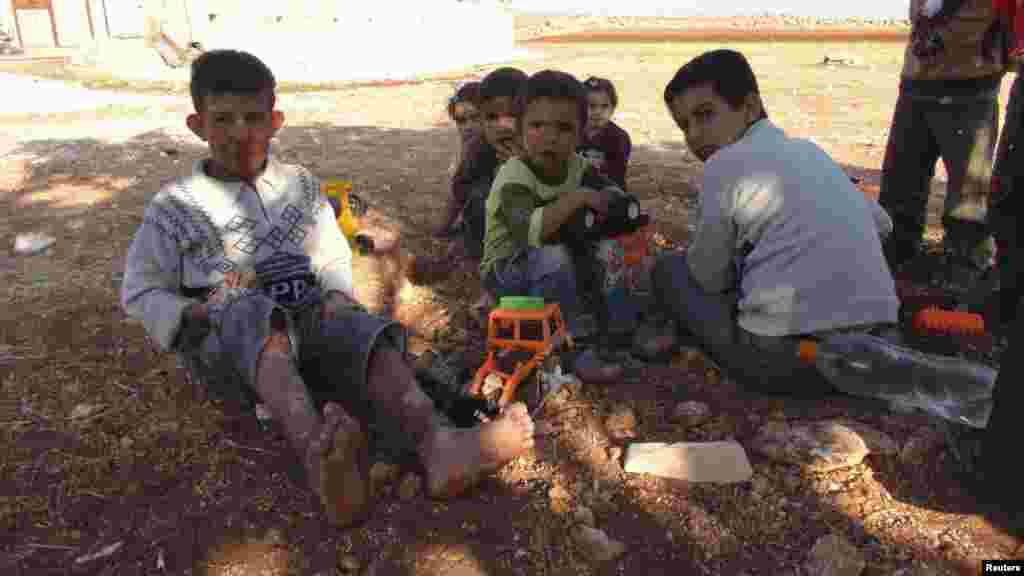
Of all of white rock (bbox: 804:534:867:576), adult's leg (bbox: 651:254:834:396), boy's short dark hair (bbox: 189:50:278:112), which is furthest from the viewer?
adult's leg (bbox: 651:254:834:396)

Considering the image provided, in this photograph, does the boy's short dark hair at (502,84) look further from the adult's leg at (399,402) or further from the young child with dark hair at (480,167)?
the adult's leg at (399,402)

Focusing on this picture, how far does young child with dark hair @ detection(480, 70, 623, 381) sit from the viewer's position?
2.88 m

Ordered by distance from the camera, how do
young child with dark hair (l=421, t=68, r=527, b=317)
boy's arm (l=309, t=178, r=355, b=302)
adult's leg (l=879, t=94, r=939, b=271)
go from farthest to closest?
1. adult's leg (l=879, t=94, r=939, b=271)
2. young child with dark hair (l=421, t=68, r=527, b=317)
3. boy's arm (l=309, t=178, r=355, b=302)

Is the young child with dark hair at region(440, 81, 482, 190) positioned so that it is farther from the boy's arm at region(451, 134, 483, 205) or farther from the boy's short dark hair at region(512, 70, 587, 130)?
the boy's short dark hair at region(512, 70, 587, 130)

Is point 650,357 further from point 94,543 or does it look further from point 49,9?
point 49,9

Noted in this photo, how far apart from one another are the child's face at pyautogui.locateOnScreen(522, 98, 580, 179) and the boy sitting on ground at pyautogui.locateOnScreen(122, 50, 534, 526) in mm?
882

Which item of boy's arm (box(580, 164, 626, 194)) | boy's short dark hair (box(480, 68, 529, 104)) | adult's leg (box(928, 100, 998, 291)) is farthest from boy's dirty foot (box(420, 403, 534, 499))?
adult's leg (box(928, 100, 998, 291))

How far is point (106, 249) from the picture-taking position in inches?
161

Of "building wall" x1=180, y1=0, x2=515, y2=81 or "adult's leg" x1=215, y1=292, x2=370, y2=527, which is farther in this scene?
"building wall" x1=180, y1=0, x2=515, y2=81

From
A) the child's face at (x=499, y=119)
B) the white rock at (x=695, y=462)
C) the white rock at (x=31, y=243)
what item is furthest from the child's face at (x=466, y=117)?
the white rock at (x=695, y=462)

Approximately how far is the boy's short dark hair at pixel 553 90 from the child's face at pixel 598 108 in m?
1.07

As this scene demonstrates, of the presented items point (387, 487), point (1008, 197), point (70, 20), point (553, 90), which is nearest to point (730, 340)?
point (553, 90)

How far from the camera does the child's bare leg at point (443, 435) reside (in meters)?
1.95

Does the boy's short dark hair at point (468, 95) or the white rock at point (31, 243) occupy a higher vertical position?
the boy's short dark hair at point (468, 95)
